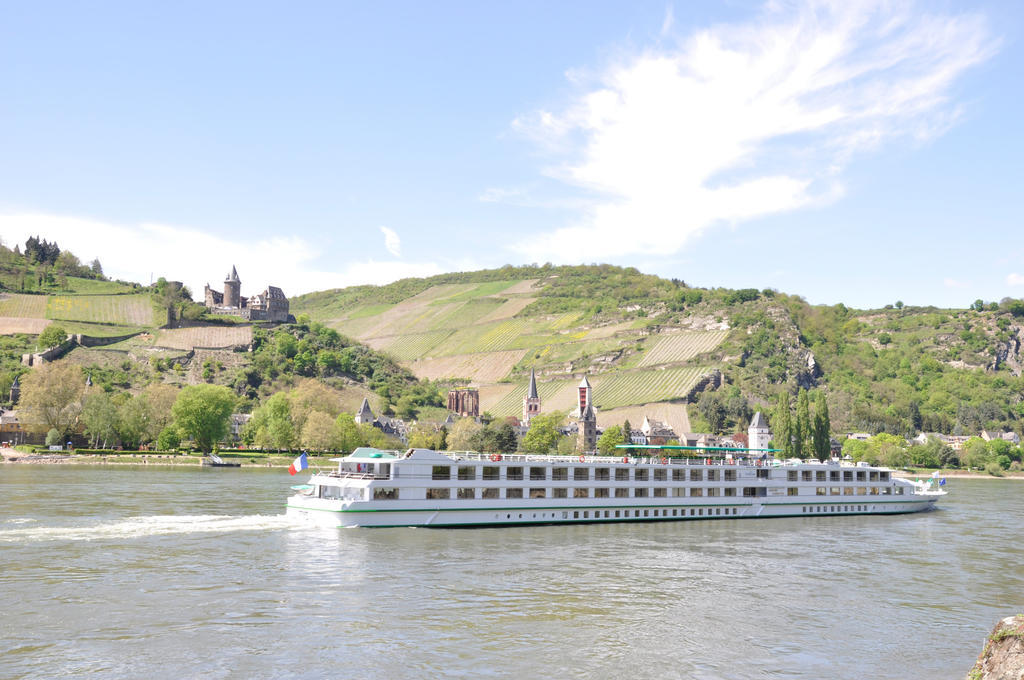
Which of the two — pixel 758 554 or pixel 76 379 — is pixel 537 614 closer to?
pixel 758 554

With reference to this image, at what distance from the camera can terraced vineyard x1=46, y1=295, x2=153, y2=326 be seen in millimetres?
182250

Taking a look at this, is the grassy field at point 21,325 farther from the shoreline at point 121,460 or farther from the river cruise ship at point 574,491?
the river cruise ship at point 574,491

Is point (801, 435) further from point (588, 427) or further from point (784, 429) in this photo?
point (588, 427)

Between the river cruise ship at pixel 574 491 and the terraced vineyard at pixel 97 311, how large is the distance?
149 meters

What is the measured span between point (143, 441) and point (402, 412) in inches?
2877

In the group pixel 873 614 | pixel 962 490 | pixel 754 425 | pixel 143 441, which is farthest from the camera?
pixel 754 425

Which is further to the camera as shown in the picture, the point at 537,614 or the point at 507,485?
the point at 507,485

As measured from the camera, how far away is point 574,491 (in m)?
54.0

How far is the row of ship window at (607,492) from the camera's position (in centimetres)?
4853

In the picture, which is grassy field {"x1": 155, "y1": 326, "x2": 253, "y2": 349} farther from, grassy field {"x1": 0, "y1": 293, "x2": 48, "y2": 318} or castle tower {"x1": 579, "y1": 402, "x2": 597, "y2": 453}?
castle tower {"x1": 579, "y1": 402, "x2": 597, "y2": 453}

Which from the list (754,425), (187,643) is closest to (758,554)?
(187,643)

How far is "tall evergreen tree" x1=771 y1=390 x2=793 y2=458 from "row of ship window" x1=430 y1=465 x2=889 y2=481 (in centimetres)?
5472

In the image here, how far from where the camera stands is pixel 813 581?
36.8m

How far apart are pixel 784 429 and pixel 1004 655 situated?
362ft
